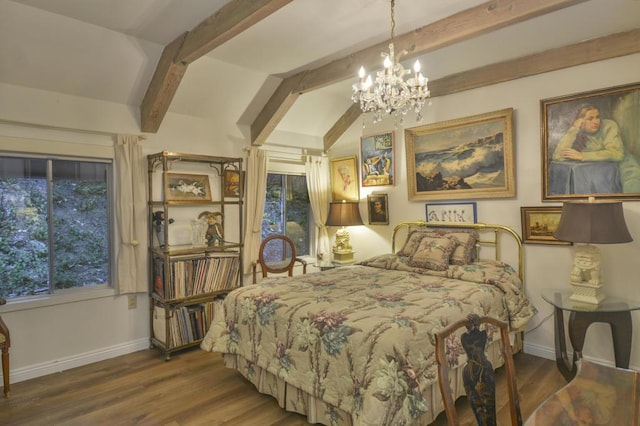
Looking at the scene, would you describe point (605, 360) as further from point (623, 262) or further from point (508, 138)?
point (508, 138)

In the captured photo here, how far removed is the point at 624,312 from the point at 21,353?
476 cm

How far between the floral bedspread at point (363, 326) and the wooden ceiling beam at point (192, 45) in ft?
6.28

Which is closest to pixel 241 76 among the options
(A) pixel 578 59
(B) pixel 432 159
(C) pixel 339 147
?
(C) pixel 339 147

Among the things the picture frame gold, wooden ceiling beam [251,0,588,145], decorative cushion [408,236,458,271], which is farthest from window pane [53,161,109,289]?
decorative cushion [408,236,458,271]

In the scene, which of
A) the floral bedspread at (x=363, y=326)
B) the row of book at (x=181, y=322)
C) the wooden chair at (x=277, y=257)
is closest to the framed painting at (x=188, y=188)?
the wooden chair at (x=277, y=257)

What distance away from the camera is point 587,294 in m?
2.72

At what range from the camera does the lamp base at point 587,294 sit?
2691 millimetres

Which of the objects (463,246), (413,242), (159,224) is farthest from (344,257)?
(159,224)

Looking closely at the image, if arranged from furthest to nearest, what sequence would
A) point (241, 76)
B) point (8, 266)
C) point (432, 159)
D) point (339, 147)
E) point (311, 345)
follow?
point (339, 147) < point (432, 159) < point (241, 76) < point (8, 266) < point (311, 345)

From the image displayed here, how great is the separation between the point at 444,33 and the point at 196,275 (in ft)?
10.2

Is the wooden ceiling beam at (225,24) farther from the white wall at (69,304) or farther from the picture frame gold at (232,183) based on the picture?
the picture frame gold at (232,183)

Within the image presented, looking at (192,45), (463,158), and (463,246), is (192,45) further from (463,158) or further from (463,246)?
(463,246)

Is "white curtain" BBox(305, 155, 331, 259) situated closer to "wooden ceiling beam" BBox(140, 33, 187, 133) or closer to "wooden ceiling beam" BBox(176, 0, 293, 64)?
"wooden ceiling beam" BBox(140, 33, 187, 133)

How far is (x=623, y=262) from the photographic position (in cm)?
288
